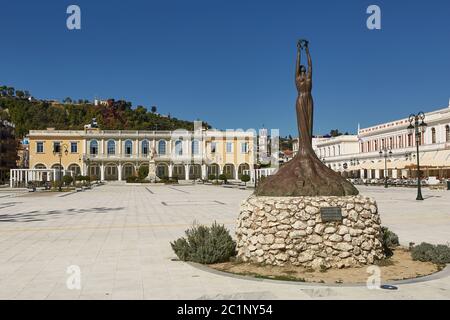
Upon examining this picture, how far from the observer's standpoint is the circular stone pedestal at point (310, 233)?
752cm

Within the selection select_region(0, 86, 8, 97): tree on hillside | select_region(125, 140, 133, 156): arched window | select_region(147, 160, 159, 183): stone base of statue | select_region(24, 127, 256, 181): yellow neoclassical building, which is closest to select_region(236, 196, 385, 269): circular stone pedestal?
select_region(147, 160, 159, 183): stone base of statue

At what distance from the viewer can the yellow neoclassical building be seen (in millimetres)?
79750

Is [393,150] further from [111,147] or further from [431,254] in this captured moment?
[431,254]

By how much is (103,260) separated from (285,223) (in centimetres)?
345

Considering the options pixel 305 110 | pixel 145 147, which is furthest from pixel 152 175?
pixel 305 110

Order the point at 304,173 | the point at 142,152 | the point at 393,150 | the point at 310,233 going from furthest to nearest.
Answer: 1. the point at 142,152
2. the point at 393,150
3. the point at 304,173
4. the point at 310,233

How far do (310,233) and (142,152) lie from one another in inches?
3055

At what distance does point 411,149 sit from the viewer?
59.1 m

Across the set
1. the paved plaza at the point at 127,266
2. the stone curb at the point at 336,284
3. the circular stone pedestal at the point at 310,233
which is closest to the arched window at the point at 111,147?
the paved plaza at the point at 127,266

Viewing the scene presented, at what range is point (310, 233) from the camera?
7.52m
